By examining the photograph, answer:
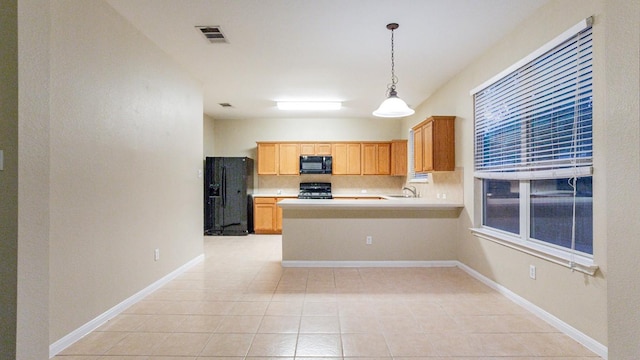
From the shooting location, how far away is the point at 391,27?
9.98 ft

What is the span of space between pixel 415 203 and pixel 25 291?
12.8 ft

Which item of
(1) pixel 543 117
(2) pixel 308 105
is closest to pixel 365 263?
(1) pixel 543 117

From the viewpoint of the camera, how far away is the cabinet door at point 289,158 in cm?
727

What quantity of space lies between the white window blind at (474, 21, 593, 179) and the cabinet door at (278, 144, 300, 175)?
14.0 ft

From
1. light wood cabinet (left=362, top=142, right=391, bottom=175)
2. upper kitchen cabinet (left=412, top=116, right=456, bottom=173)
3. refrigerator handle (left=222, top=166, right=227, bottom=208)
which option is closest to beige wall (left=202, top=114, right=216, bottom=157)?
refrigerator handle (left=222, top=166, right=227, bottom=208)

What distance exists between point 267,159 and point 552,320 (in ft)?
19.2

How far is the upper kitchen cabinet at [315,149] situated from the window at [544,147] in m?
3.92

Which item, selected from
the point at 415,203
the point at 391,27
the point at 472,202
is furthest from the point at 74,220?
the point at 472,202

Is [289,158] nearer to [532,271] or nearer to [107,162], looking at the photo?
[107,162]

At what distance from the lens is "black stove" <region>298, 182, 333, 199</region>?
7.25 m

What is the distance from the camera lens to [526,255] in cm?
289

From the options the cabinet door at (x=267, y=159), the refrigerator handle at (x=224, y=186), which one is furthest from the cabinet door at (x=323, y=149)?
the refrigerator handle at (x=224, y=186)

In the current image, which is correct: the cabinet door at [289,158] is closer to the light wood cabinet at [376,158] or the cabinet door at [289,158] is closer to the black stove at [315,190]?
the black stove at [315,190]
